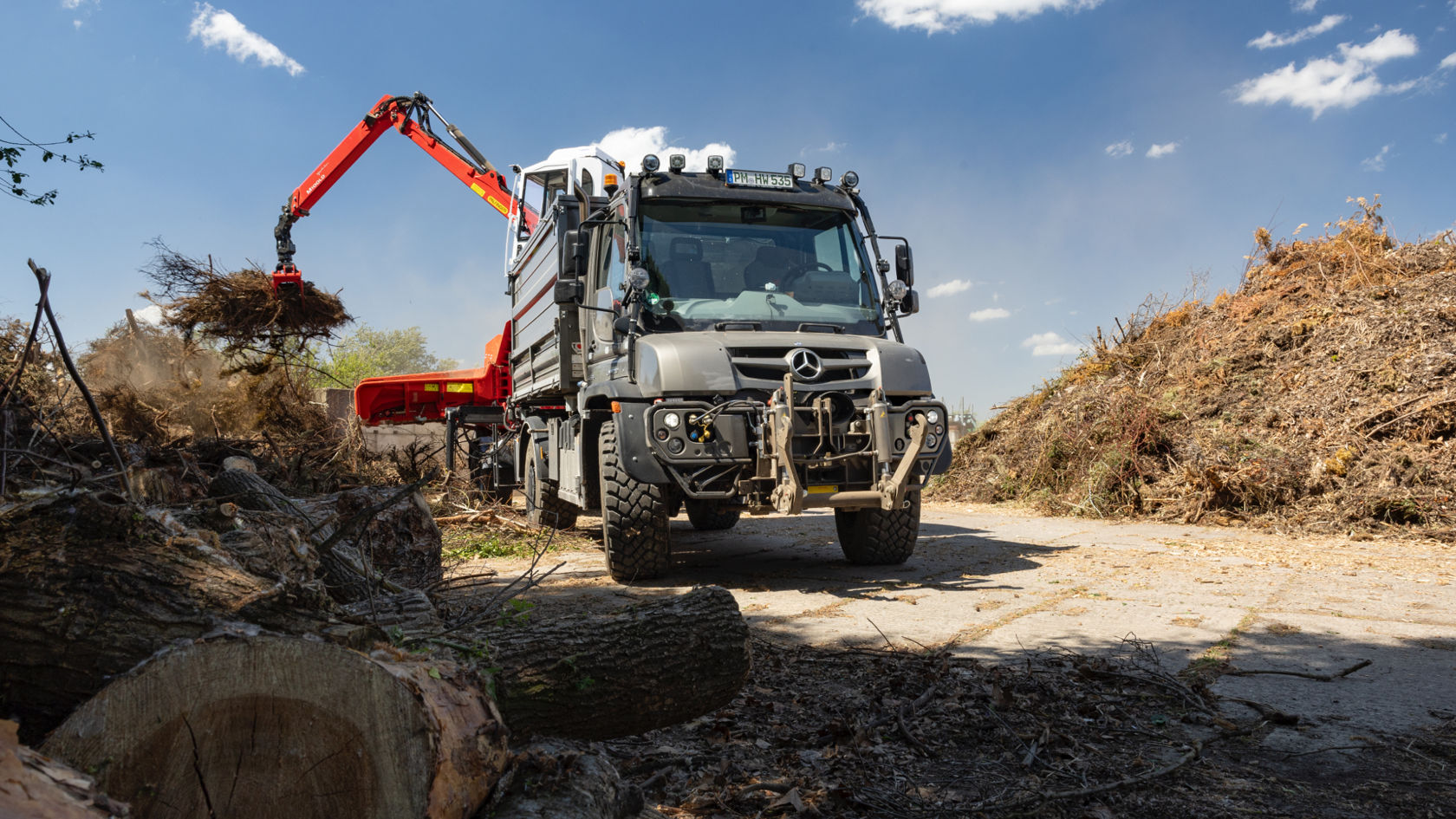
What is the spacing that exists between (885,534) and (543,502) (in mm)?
3771

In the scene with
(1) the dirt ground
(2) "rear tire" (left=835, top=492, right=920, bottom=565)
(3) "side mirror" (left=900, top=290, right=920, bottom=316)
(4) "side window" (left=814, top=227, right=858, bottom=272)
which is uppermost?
(4) "side window" (left=814, top=227, right=858, bottom=272)

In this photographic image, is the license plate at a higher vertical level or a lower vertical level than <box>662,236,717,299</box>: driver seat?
higher

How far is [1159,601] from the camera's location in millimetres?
5180

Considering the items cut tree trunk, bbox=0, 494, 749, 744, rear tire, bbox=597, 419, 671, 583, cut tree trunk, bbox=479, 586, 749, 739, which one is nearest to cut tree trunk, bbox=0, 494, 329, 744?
cut tree trunk, bbox=0, 494, 749, 744

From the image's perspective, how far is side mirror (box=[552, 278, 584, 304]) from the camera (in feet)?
21.1

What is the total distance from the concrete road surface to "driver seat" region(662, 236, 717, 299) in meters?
2.06

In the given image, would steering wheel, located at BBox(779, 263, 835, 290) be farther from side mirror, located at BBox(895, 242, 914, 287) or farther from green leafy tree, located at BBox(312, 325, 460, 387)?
green leafy tree, located at BBox(312, 325, 460, 387)

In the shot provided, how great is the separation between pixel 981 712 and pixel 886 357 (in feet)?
10.7

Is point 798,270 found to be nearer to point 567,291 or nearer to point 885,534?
→ point 567,291

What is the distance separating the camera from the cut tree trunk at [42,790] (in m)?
1.46

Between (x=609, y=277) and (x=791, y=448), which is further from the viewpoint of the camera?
(x=609, y=277)

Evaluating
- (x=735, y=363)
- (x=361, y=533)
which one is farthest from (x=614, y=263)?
(x=361, y=533)

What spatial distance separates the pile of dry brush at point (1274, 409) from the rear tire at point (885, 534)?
14.2ft

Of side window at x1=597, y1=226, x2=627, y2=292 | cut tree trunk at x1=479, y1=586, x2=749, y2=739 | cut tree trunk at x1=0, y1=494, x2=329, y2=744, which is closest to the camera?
cut tree trunk at x1=0, y1=494, x2=329, y2=744
